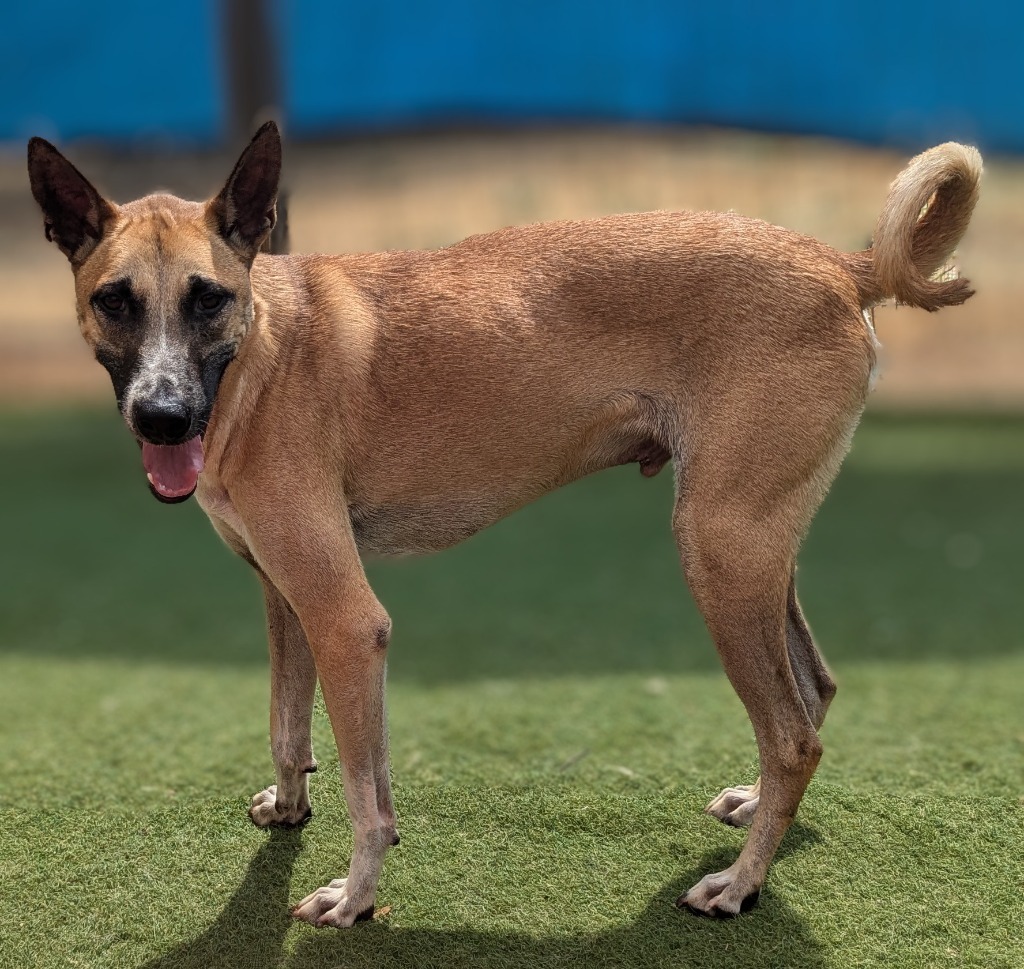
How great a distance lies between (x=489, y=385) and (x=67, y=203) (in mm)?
1084

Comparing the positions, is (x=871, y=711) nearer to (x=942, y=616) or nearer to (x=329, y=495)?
Result: (x=942, y=616)

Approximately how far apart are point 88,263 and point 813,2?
22.1 feet

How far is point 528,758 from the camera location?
153 inches

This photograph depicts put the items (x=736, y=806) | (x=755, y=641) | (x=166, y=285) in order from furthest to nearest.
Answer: (x=736, y=806)
(x=755, y=641)
(x=166, y=285)

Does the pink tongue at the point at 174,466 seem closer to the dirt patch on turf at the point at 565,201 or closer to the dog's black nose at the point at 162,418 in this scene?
the dog's black nose at the point at 162,418

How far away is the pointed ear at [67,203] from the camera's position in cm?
274

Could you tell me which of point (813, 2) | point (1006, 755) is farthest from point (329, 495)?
point (813, 2)

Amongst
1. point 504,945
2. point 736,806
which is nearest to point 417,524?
point 504,945

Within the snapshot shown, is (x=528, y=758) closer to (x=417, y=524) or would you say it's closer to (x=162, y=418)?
(x=417, y=524)

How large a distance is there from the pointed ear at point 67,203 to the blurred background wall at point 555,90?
16.7 ft

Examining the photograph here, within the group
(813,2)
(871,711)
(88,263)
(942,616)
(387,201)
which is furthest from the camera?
(387,201)

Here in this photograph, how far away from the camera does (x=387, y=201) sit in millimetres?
10242

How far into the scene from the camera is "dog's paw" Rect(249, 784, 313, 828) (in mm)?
3330

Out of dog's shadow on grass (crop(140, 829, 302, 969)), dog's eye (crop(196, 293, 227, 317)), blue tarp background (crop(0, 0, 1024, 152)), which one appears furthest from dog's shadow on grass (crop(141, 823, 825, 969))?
blue tarp background (crop(0, 0, 1024, 152))
